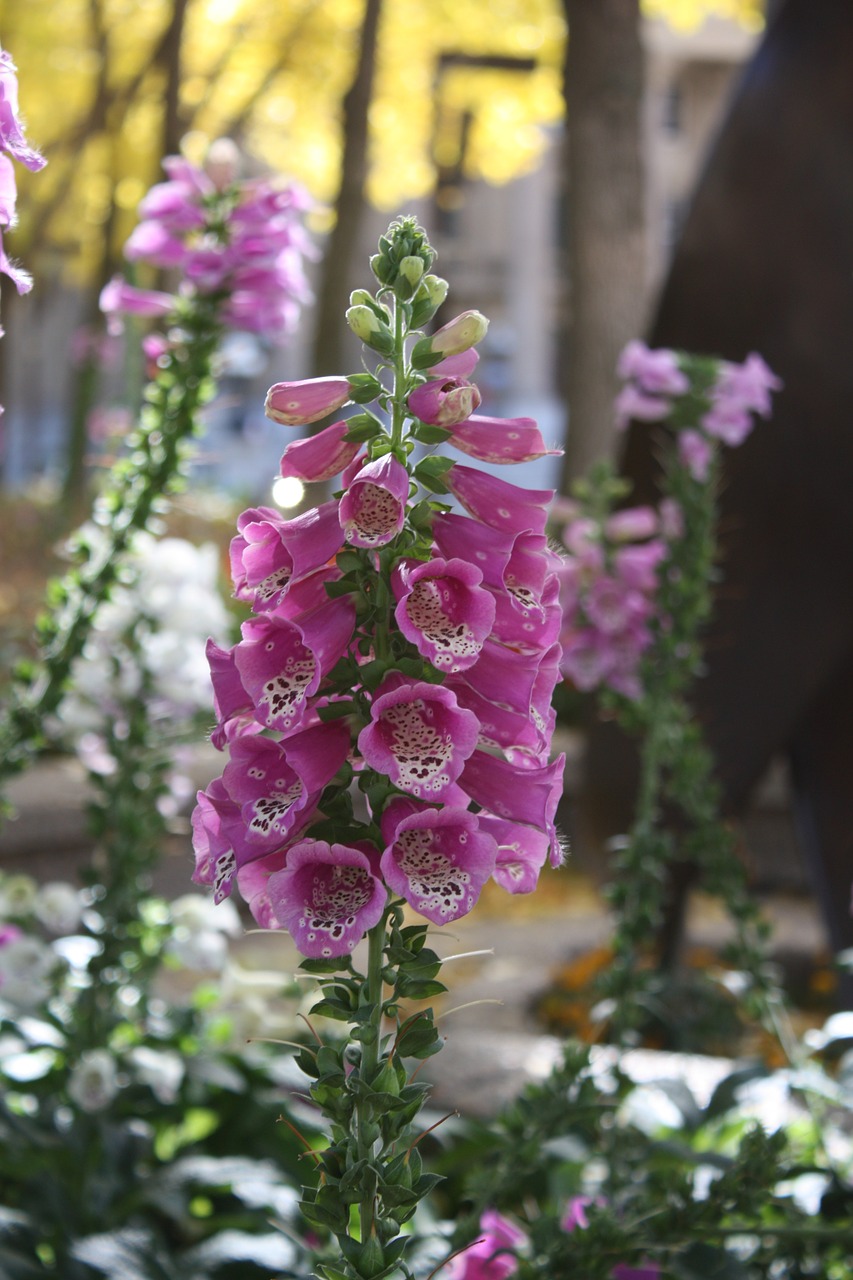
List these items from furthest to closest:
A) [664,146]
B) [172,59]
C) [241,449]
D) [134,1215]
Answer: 1. [664,146]
2. [241,449]
3. [172,59]
4. [134,1215]

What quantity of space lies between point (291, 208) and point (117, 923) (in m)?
1.34

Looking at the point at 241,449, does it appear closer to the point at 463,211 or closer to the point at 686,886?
the point at 463,211

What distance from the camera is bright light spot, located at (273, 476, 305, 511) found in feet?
4.50

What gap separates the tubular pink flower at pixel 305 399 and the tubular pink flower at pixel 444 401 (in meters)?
0.07

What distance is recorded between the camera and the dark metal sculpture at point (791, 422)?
143 inches

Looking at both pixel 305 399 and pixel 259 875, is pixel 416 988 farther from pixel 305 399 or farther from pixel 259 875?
pixel 305 399

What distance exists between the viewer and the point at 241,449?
32.5 meters

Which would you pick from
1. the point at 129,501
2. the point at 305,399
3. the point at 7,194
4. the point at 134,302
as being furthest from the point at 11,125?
the point at 134,302

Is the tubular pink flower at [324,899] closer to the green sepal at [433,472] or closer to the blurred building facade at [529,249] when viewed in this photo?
the green sepal at [433,472]

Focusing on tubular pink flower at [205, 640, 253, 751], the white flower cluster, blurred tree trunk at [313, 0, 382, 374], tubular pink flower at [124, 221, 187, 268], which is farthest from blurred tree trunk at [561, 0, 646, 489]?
tubular pink flower at [205, 640, 253, 751]

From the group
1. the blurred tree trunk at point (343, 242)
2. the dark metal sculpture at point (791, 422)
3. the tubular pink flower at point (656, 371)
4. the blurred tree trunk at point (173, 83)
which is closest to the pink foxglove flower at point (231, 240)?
the tubular pink flower at point (656, 371)

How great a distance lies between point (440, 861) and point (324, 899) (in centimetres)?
11

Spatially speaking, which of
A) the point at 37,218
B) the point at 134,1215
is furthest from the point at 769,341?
the point at 37,218

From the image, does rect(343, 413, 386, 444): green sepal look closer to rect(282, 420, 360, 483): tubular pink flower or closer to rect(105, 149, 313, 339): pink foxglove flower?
rect(282, 420, 360, 483): tubular pink flower
